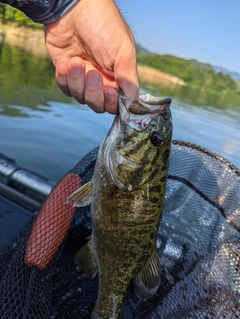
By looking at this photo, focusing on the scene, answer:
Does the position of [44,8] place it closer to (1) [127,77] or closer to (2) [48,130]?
(1) [127,77]

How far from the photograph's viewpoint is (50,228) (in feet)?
7.34

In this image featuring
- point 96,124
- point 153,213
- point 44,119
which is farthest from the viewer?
point 96,124

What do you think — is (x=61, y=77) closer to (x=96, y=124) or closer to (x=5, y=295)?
(x=5, y=295)

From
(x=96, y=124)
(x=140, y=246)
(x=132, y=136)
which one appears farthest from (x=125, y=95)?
(x=96, y=124)

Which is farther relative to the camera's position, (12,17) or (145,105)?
(12,17)

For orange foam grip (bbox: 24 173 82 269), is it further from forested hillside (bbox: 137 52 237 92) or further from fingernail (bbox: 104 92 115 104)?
forested hillside (bbox: 137 52 237 92)

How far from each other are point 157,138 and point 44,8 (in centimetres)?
111

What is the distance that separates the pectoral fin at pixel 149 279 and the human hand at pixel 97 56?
1.06 m

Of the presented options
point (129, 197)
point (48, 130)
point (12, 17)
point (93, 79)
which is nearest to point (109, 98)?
point (93, 79)

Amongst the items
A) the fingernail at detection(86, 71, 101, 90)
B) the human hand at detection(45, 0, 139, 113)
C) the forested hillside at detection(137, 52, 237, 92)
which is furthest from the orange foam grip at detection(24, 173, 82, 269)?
the forested hillside at detection(137, 52, 237, 92)

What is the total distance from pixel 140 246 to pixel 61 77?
1214mm

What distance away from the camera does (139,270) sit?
2.16m

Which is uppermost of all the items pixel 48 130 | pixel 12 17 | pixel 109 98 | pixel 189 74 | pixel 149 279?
pixel 109 98

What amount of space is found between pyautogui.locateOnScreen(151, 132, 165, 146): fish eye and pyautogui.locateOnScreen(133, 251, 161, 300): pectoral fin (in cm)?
78
